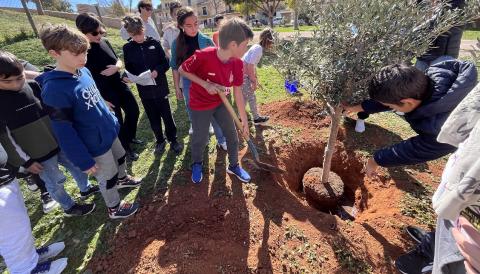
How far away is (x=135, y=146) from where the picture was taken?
5.06 metres

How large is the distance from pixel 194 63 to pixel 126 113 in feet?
6.27

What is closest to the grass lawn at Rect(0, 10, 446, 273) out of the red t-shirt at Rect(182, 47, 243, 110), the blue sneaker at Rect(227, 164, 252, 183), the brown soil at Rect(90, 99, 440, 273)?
the brown soil at Rect(90, 99, 440, 273)

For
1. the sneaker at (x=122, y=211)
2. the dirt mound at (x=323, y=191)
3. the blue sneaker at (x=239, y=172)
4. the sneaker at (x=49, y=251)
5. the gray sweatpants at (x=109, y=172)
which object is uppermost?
the gray sweatpants at (x=109, y=172)

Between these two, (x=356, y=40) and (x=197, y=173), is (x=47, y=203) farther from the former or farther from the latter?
(x=356, y=40)

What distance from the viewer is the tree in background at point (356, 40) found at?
2.29m

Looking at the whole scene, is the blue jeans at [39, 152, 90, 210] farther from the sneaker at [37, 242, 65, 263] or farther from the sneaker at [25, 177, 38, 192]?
the sneaker at [25, 177, 38, 192]

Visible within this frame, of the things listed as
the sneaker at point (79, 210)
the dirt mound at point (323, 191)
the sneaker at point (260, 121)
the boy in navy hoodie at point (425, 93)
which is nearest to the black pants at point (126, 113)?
the sneaker at point (79, 210)

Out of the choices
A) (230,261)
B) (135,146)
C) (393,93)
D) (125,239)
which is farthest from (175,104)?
(393,93)

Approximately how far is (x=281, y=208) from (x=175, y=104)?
4180 mm

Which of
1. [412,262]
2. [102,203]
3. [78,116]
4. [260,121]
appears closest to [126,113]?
[102,203]

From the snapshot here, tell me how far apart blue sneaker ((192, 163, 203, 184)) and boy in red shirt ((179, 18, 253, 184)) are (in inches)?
0.5

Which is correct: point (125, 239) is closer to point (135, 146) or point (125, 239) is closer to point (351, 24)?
point (135, 146)

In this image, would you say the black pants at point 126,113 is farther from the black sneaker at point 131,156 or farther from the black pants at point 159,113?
the black pants at point 159,113

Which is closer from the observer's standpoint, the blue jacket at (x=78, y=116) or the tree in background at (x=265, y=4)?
the blue jacket at (x=78, y=116)
